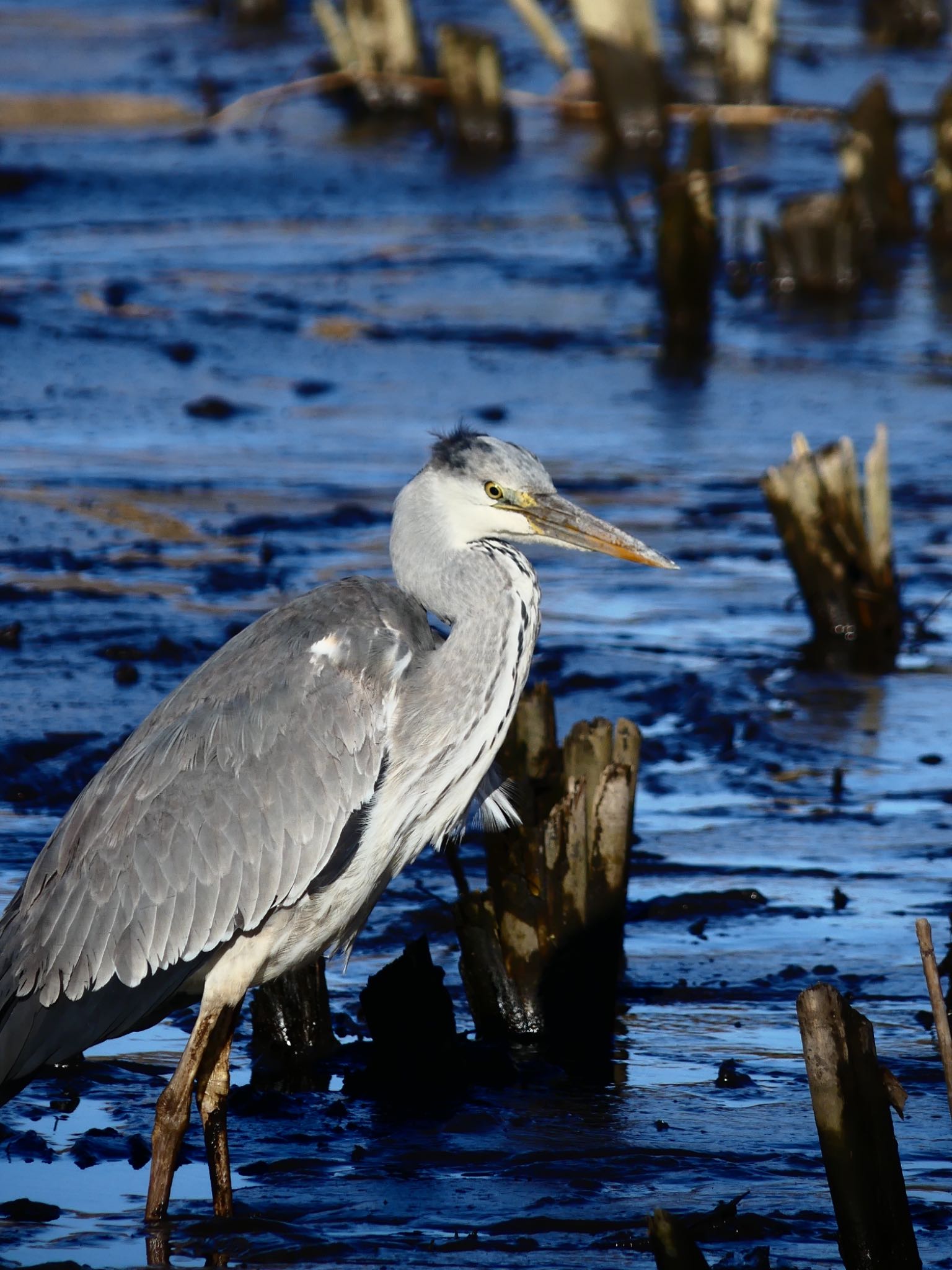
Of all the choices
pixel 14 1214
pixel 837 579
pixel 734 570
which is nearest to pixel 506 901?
pixel 14 1214

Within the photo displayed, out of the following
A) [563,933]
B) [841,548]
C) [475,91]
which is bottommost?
[563,933]

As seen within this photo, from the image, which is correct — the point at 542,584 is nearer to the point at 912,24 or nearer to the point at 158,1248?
the point at 158,1248

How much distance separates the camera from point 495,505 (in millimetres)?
4859

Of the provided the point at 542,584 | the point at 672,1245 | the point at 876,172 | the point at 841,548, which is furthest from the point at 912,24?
the point at 672,1245

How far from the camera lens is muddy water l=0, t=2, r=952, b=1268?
4504mm

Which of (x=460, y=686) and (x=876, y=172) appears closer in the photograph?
(x=460, y=686)

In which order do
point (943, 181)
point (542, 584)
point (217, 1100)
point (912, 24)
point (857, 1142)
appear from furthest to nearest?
point (912, 24), point (943, 181), point (542, 584), point (217, 1100), point (857, 1142)

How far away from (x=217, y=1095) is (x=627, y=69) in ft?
46.5

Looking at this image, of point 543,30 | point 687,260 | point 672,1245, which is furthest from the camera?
point 543,30

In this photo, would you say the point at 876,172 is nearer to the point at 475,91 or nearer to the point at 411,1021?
the point at 475,91

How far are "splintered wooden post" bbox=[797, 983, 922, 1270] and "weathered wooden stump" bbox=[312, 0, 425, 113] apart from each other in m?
15.7

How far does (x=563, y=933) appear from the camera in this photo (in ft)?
16.8

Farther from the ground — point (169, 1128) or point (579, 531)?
point (579, 531)

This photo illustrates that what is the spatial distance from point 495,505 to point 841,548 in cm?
326
